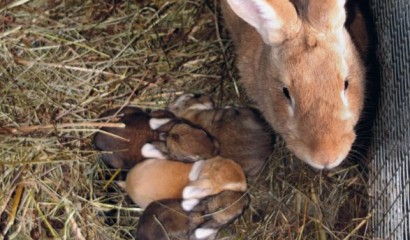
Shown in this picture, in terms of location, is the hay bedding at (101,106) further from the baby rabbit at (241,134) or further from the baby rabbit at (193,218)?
the baby rabbit at (193,218)

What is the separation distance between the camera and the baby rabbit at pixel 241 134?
4.84 meters


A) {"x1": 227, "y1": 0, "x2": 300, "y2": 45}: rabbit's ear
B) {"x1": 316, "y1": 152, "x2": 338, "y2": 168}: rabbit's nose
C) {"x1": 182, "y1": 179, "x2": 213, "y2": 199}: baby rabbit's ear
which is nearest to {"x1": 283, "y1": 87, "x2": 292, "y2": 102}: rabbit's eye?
{"x1": 227, "y1": 0, "x2": 300, "y2": 45}: rabbit's ear

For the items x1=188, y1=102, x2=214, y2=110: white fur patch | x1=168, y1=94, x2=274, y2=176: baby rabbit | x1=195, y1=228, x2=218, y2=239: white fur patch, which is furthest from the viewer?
x1=188, y1=102, x2=214, y2=110: white fur patch

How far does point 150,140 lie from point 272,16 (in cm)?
105

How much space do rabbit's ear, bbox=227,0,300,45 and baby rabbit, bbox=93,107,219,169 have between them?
2.35 ft

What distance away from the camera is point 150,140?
4.89 meters

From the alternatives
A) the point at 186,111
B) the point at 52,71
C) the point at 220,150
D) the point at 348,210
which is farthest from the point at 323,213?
the point at 52,71

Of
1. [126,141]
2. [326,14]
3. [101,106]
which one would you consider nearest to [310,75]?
[326,14]

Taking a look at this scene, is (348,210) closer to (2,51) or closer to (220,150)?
(220,150)

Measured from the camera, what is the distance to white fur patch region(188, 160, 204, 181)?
4699mm

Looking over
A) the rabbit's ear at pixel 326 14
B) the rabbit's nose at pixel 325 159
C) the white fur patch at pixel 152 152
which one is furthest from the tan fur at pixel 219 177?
the rabbit's ear at pixel 326 14

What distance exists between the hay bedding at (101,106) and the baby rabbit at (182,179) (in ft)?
0.78

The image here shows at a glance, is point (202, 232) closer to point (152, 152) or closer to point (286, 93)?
point (152, 152)

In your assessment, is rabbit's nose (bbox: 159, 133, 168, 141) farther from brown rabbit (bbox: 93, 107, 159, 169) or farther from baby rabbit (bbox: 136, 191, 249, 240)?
baby rabbit (bbox: 136, 191, 249, 240)
